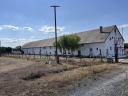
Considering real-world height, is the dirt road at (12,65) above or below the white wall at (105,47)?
below

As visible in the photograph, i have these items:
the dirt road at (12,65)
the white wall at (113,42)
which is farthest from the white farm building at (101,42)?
the dirt road at (12,65)

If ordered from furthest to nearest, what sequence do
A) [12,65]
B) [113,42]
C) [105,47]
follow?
[113,42], [105,47], [12,65]

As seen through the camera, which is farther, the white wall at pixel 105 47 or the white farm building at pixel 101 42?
the white farm building at pixel 101 42

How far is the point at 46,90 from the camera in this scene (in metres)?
13.7

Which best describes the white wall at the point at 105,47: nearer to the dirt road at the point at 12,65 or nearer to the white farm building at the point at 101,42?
the white farm building at the point at 101,42

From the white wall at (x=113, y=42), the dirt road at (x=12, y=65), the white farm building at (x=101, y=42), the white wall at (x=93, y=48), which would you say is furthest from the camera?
the white wall at (x=113, y=42)

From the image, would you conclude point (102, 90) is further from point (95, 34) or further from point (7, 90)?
point (95, 34)

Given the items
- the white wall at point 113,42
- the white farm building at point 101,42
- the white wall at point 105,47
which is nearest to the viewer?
the white wall at point 105,47

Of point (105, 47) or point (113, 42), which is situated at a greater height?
point (113, 42)

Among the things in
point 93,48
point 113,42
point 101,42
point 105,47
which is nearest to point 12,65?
point 101,42

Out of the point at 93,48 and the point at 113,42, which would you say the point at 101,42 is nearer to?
the point at 93,48

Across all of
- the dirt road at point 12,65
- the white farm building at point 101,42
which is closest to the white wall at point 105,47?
the white farm building at point 101,42

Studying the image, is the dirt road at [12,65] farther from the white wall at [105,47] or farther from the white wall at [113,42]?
the white wall at [113,42]

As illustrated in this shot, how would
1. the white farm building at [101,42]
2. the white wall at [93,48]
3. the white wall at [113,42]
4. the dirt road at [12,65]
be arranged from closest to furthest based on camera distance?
the dirt road at [12,65] → the white farm building at [101,42] → the white wall at [93,48] → the white wall at [113,42]
